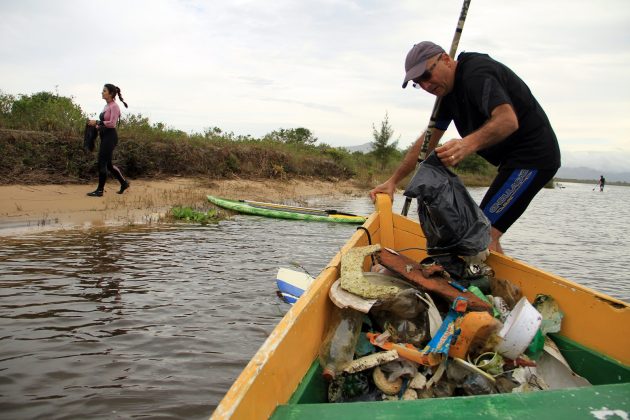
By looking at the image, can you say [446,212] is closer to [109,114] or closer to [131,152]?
[109,114]

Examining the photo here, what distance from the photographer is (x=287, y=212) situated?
1076 centimetres

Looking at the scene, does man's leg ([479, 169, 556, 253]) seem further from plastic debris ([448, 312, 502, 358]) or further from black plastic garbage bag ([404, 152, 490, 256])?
plastic debris ([448, 312, 502, 358])

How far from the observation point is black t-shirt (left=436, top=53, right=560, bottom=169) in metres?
2.75

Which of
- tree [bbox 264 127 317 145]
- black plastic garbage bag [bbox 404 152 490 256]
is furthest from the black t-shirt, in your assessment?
tree [bbox 264 127 317 145]

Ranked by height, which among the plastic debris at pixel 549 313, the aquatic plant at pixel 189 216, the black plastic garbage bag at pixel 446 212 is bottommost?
the aquatic plant at pixel 189 216

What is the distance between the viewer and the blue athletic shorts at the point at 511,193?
3150mm

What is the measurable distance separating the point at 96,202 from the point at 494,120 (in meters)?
9.05

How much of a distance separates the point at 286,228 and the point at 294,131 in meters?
29.6

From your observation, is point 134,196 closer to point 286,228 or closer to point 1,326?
point 286,228

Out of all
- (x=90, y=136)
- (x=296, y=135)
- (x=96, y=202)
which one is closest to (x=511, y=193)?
(x=90, y=136)

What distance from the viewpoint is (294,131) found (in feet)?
126

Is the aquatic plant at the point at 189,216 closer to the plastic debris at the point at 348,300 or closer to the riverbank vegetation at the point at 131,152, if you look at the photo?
the riverbank vegetation at the point at 131,152

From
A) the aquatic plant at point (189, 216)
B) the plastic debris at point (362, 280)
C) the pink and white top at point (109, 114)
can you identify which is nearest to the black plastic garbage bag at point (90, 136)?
the pink and white top at point (109, 114)

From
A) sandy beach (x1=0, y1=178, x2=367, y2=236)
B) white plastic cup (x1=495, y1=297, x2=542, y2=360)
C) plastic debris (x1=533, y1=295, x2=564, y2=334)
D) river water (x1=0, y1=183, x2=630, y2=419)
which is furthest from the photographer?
sandy beach (x1=0, y1=178, x2=367, y2=236)
